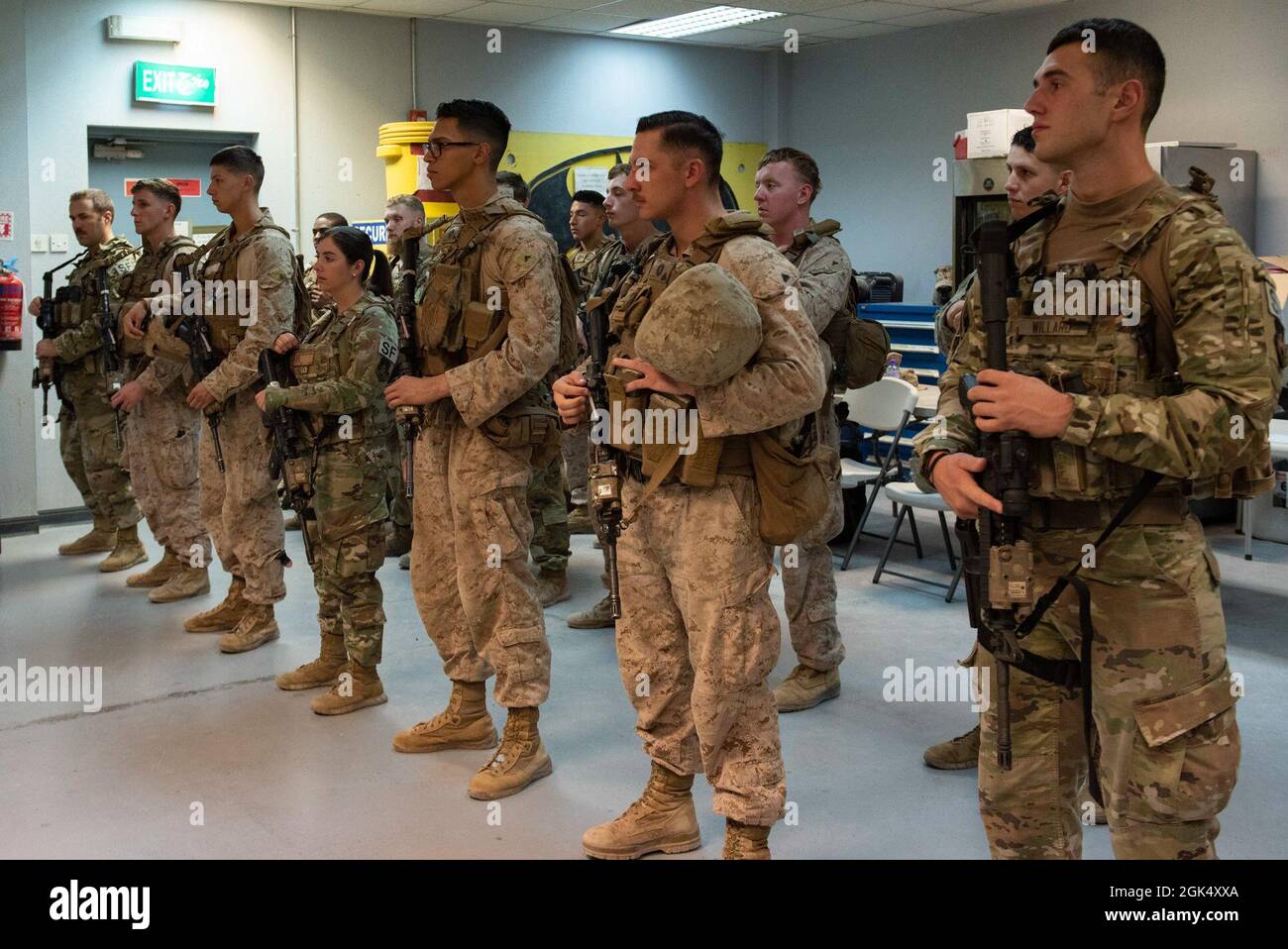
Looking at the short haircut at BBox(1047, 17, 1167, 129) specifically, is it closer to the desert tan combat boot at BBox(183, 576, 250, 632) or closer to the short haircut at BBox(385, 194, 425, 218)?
the desert tan combat boot at BBox(183, 576, 250, 632)

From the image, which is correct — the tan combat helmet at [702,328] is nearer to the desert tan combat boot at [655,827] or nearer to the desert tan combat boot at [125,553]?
the desert tan combat boot at [655,827]

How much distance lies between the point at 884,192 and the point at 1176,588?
28.4 ft

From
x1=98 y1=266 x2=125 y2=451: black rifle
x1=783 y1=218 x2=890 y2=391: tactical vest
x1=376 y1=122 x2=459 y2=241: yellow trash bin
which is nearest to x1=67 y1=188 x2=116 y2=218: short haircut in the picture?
x1=98 y1=266 x2=125 y2=451: black rifle

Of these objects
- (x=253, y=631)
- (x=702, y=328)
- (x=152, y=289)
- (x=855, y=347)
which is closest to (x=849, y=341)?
(x=855, y=347)

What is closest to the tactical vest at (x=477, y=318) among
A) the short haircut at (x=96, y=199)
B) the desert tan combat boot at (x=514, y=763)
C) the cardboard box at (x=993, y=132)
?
the desert tan combat boot at (x=514, y=763)

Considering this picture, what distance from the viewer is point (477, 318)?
3652mm

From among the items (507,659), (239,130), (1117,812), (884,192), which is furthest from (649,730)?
(884,192)

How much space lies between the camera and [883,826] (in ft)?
11.2

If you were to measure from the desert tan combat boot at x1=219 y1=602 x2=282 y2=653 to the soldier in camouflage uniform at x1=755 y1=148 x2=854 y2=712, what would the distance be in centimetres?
215

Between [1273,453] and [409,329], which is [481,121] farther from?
[1273,453]

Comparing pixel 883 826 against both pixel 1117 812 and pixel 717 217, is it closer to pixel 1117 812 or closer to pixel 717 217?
pixel 1117 812

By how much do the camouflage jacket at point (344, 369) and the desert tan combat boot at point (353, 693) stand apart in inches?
31.7

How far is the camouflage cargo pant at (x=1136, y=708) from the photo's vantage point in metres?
2.07

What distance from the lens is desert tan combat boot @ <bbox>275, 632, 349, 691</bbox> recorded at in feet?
15.0
